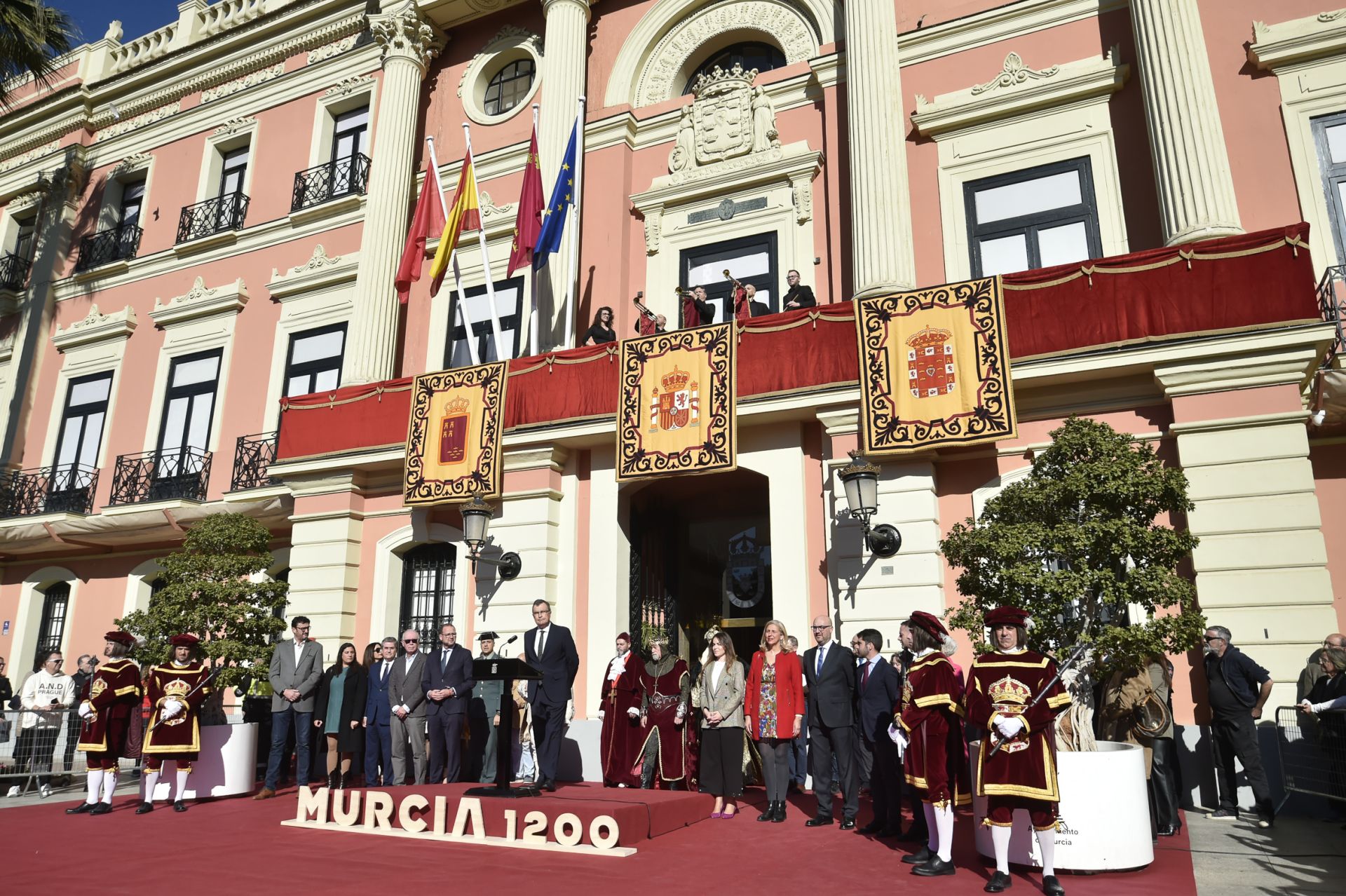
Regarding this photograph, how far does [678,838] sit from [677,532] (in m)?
7.23

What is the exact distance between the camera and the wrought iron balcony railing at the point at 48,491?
18.2 m

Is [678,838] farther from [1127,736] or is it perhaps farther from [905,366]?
[905,366]

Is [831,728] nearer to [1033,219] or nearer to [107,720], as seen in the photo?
[107,720]

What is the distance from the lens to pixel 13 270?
835 inches

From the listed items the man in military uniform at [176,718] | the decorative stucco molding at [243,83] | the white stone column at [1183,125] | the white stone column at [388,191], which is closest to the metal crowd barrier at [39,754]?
the man in military uniform at [176,718]

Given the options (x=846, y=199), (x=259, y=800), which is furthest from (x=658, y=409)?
(x=259, y=800)

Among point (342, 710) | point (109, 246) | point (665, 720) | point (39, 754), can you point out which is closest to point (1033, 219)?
point (665, 720)

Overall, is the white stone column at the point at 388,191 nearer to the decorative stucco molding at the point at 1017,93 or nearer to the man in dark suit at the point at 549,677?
the man in dark suit at the point at 549,677

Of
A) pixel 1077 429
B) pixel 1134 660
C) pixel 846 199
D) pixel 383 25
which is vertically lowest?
pixel 1134 660

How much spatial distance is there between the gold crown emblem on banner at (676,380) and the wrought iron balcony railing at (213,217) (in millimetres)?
11116

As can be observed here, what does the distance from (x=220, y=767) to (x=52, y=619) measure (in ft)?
38.0

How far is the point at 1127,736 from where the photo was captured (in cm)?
745

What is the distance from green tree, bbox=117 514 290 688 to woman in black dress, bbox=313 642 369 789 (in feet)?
6.63

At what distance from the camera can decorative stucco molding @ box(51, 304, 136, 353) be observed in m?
19.0
